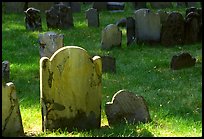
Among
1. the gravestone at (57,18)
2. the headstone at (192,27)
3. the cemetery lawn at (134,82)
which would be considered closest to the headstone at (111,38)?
the cemetery lawn at (134,82)

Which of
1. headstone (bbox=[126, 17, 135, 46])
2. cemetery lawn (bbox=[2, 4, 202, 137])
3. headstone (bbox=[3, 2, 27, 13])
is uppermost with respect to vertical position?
headstone (bbox=[3, 2, 27, 13])

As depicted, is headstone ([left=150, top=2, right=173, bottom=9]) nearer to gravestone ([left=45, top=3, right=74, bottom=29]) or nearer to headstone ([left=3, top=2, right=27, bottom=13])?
headstone ([left=3, top=2, right=27, bottom=13])

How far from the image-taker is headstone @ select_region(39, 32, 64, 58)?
367 inches

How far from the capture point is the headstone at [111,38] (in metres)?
11.9

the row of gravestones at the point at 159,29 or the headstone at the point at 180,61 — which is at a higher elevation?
the row of gravestones at the point at 159,29

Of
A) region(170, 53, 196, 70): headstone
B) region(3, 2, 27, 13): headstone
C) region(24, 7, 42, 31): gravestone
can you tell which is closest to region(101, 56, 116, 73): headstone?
region(170, 53, 196, 70): headstone

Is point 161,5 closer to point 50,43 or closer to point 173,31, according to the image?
point 173,31

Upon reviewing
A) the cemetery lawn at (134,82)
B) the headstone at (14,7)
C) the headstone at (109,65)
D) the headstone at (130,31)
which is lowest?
the cemetery lawn at (134,82)

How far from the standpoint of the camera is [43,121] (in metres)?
6.22

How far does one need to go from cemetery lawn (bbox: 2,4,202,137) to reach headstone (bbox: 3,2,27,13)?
3.57 m

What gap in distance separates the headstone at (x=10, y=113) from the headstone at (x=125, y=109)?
1.15 m

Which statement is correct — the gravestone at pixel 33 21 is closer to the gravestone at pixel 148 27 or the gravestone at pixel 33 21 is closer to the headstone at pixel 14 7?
the gravestone at pixel 148 27

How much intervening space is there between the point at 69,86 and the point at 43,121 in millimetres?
534

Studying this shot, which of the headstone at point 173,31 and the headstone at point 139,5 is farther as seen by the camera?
the headstone at point 139,5
